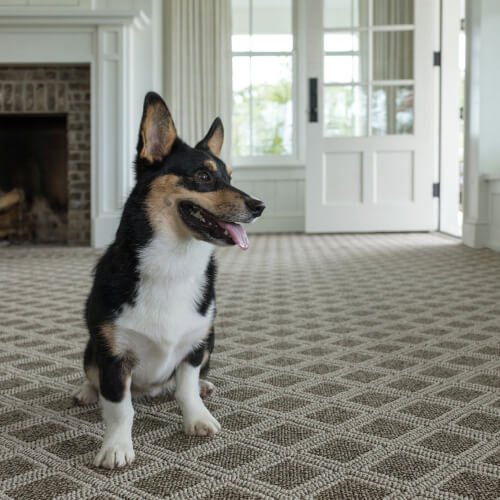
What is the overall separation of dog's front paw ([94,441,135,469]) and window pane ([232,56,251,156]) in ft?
20.9

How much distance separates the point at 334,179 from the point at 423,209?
877mm

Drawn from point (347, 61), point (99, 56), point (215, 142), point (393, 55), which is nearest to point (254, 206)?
point (215, 142)

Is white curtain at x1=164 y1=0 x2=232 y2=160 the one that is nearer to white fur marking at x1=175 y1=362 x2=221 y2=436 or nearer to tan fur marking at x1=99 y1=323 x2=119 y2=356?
white fur marking at x1=175 y1=362 x2=221 y2=436

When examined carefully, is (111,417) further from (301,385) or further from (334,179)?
(334,179)

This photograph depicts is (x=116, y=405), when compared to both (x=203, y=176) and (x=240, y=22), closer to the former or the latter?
(x=203, y=176)

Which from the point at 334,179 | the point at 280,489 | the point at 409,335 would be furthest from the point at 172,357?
the point at 334,179

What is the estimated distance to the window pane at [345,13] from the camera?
6.67m

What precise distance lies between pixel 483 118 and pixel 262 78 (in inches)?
105

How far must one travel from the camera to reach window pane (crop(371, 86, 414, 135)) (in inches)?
265

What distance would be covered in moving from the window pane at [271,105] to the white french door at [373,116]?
35.5 inches

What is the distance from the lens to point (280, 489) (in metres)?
1.21

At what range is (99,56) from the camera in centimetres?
599

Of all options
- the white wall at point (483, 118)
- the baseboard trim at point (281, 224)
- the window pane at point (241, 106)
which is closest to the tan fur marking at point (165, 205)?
the white wall at point (483, 118)

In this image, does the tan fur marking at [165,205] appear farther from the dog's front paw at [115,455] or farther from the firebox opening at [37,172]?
the firebox opening at [37,172]
